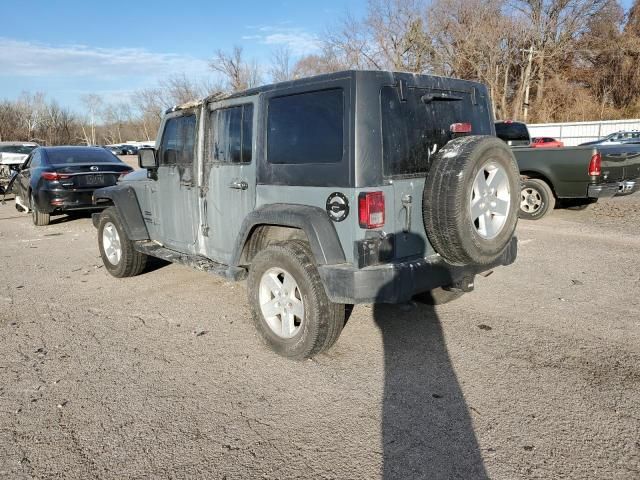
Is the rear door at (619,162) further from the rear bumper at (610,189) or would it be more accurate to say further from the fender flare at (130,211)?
the fender flare at (130,211)

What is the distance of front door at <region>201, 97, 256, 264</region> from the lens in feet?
13.7

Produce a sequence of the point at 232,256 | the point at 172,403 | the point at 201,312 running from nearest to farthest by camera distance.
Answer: the point at 172,403 → the point at 232,256 → the point at 201,312

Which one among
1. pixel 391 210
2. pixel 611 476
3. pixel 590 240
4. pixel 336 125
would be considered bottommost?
pixel 611 476

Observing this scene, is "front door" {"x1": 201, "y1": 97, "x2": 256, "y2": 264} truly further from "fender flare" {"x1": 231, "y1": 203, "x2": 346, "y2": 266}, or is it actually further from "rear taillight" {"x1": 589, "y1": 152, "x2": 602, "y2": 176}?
"rear taillight" {"x1": 589, "y1": 152, "x2": 602, "y2": 176}

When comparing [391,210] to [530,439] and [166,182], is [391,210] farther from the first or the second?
[166,182]

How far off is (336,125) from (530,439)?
223 cm

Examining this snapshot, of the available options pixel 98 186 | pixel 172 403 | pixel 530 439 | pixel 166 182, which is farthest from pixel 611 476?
pixel 98 186

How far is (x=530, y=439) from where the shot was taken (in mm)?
2773

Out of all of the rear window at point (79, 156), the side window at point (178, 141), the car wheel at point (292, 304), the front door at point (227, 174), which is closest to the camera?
the car wheel at point (292, 304)

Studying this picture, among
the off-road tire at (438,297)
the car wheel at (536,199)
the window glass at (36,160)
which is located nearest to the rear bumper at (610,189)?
the car wheel at (536,199)

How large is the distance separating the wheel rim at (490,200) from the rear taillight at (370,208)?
67 cm

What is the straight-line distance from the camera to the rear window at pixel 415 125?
3439mm

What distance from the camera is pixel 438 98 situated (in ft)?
12.4

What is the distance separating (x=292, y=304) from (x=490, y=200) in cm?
164
